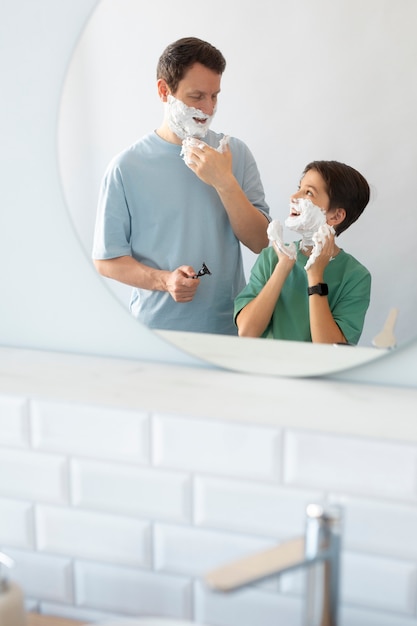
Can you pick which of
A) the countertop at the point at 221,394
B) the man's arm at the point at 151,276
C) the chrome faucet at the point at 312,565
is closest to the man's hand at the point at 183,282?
the man's arm at the point at 151,276

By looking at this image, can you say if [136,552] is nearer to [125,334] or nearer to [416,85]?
[125,334]

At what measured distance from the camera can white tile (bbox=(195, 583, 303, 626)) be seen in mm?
841

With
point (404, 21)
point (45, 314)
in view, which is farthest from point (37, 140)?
point (404, 21)

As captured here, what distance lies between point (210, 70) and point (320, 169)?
0.16m

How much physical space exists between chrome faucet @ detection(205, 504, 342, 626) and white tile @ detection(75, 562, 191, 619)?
234mm

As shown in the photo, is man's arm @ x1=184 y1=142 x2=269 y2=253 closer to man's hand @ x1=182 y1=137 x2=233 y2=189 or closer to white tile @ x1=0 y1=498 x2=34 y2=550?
man's hand @ x1=182 y1=137 x2=233 y2=189

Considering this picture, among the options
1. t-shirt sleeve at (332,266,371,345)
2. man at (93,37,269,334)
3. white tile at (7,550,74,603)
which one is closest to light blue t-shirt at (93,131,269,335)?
man at (93,37,269,334)

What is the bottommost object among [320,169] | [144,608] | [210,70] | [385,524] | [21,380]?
[144,608]

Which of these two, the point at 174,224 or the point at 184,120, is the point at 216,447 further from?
the point at 184,120

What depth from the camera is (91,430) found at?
858 mm

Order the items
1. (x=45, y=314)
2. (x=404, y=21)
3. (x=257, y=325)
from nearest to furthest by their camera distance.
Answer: (x=404, y=21) < (x=257, y=325) < (x=45, y=314)

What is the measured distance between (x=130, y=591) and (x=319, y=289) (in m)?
0.42

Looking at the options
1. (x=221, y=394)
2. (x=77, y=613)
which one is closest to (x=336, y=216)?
(x=221, y=394)

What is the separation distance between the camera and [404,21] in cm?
76
